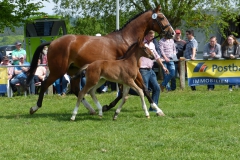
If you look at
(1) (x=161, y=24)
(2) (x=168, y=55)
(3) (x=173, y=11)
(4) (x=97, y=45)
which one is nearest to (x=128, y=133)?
(4) (x=97, y=45)

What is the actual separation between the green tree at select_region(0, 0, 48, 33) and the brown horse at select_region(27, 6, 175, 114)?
1562 cm

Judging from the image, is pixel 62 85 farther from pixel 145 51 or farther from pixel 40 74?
pixel 145 51

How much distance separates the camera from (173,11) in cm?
2722

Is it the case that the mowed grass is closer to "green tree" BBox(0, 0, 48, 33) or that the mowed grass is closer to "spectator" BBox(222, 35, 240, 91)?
"spectator" BBox(222, 35, 240, 91)

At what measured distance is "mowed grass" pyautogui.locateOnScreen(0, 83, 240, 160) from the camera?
25.2ft

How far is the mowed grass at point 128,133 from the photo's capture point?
7.68 metres

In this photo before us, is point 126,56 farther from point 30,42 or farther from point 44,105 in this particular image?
point 30,42

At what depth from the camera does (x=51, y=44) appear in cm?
1186

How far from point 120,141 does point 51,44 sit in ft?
13.3

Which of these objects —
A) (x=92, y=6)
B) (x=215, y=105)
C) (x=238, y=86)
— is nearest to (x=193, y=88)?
(x=238, y=86)

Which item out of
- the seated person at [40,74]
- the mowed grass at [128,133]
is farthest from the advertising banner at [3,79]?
the mowed grass at [128,133]

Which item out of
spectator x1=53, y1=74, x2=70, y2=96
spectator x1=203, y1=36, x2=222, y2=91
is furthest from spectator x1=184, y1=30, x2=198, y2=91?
spectator x1=53, y1=74, x2=70, y2=96

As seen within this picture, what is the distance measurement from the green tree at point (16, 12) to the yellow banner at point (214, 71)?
12850 millimetres

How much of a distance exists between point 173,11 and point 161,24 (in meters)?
15.5
